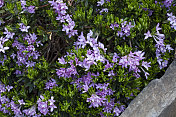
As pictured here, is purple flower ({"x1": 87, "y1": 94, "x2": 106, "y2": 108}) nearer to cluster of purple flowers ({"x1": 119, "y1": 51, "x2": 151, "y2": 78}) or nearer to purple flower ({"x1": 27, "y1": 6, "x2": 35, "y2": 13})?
cluster of purple flowers ({"x1": 119, "y1": 51, "x2": 151, "y2": 78})

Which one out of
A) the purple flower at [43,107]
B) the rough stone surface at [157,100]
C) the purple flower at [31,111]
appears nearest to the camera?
the rough stone surface at [157,100]

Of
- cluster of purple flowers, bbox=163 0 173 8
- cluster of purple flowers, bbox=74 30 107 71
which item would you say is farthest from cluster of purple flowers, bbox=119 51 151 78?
cluster of purple flowers, bbox=163 0 173 8

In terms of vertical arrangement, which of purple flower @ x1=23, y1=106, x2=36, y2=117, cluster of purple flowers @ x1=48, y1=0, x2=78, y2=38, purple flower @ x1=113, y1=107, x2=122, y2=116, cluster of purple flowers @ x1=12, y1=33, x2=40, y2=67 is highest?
cluster of purple flowers @ x1=48, y1=0, x2=78, y2=38

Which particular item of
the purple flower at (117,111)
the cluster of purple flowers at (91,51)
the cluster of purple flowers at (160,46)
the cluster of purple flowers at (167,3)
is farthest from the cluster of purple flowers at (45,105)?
the cluster of purple flowers at (167,3)

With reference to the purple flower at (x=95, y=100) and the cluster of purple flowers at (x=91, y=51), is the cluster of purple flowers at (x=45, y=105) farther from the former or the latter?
the cluster of purple flowers at (x=91, y=51)

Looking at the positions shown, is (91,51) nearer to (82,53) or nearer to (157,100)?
(82,53)

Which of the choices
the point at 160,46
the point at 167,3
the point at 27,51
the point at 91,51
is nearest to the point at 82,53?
the point at 91,51

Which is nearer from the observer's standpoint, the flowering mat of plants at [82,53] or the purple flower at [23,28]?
the flowering mat of plants at [82,53]
